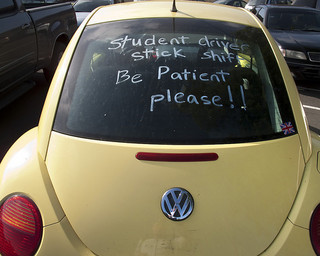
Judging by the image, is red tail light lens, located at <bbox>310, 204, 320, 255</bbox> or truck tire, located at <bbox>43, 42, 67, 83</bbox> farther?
truck tire, located at <bbox>43, 42, 67, 83</bbox>

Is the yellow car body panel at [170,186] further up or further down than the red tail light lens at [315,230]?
further up

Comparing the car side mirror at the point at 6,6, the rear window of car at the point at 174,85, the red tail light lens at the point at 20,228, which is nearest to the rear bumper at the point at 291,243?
the rear window of car at the point at 174,85

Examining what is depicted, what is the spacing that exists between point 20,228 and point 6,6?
4.37 m

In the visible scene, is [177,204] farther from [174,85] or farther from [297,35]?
[297,35]

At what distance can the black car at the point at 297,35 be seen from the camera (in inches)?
266

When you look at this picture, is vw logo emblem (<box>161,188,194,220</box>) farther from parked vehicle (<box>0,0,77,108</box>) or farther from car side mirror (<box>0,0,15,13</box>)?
car side mirror (<box>0,0,15,13</box>)

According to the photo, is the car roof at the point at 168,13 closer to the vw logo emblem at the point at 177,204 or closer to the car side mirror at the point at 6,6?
the vw logo emblem at the point at 177,204

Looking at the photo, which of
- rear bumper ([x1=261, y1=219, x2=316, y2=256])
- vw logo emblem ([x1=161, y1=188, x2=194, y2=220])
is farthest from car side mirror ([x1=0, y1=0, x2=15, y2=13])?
rear bumper ([x1=261, y1=219, x2=316, y2=256])

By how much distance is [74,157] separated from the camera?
1.69 m

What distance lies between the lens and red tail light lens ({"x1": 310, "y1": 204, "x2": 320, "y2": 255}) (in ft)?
4.95

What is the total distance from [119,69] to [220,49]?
67cm

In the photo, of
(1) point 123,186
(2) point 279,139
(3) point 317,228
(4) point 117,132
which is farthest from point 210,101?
(3) point 317,228

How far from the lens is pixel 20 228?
1520mm

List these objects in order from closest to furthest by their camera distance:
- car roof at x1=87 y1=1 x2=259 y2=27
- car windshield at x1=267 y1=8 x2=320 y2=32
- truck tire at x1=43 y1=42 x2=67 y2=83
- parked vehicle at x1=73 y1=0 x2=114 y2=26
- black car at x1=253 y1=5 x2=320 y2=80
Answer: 1. car roof at x1=87 y1=1 x2=259 y2=27
2. truck tire at x1=43 y1=42 x2=67 y2=83
3. black car at x1=253 y1=5 x2=320 y2=80
4. car windshield at x1=267 y1=8 x2=320 y2=32
5. parked vehicle at x1=73 y1=0 x2=114 y2=26
